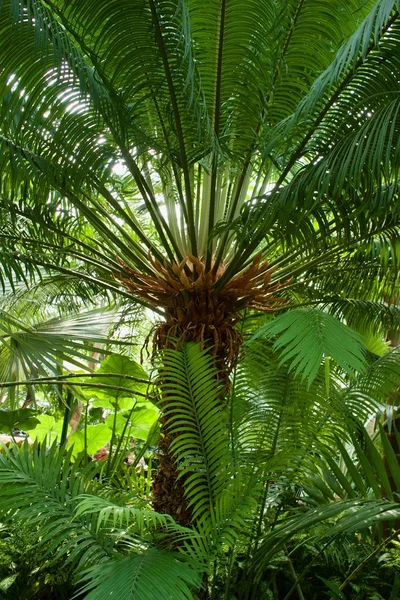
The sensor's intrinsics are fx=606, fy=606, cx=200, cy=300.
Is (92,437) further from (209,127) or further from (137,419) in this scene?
(209,127)

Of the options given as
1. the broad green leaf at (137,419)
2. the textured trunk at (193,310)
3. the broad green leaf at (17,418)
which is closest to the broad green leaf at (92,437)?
the broad green leaf at (137,419)

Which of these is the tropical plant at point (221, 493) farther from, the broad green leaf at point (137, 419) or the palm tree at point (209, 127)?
the broad green leaf at point (137, 419)

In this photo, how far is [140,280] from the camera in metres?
3.20

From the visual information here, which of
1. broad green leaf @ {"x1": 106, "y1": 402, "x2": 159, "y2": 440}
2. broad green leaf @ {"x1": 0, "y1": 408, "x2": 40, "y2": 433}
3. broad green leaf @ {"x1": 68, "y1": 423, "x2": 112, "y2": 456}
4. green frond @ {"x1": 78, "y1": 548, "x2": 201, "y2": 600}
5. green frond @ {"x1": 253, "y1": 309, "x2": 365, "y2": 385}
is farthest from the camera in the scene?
broad green leaf @ {"x1": 68, "y1": 423, "x2": 112, "y2": 456}

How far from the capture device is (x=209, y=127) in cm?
259

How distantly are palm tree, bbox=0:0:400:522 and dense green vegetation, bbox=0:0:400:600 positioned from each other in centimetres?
1

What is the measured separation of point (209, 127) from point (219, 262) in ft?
2.41

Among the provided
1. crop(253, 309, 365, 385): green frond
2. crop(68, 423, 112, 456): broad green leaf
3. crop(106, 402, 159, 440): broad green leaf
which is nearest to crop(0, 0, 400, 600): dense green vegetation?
crop(253, 309, 365, 385): green frond

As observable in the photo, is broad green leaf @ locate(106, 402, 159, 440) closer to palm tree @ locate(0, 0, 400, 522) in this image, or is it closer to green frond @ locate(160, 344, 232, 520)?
palm tree @ locate(0, 0, 400, 522)

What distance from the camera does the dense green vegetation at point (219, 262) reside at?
7.48ft

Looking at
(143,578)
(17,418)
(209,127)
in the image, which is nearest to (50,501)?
(143,578)

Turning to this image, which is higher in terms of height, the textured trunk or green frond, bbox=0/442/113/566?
the textured trunk

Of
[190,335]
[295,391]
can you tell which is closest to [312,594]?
[295,391]

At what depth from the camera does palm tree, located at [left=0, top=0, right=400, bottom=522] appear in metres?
2.45
